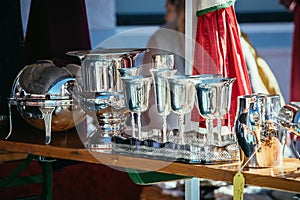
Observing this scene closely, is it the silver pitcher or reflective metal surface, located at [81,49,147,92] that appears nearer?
the silver pitcher

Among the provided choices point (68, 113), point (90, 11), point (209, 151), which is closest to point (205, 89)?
point (209, 151)

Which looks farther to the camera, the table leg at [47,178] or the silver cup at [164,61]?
the table leg at [47,178]

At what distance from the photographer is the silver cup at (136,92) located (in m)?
2.00

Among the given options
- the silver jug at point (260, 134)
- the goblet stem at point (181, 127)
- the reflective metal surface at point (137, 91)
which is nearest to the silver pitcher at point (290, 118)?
the silver jug at point (260, 134)

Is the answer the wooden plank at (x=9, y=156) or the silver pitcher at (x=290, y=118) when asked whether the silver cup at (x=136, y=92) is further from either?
the wooden plank at (x=9, y=156)

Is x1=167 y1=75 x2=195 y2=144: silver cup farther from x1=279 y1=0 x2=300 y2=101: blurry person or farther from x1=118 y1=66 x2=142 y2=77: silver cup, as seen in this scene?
x1=279 y1=0 x2=300 y2=101: blurry person

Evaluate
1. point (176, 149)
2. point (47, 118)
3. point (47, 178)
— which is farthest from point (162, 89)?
point (47, 178)

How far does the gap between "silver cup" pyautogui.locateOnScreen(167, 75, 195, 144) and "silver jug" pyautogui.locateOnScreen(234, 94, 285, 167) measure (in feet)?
0.56

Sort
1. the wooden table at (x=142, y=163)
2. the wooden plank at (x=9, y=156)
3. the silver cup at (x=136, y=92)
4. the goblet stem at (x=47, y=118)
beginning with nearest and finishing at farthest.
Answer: the wooden table at (x=142, y=163) < the silver cup at (x=136, y=92) < the goblet stem at (x=47, y=118) < the wooden plank at (x=9, y=156)

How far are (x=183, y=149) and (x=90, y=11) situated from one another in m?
1.82

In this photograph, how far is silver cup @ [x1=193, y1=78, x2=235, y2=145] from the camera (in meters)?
1.87

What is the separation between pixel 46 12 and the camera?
2.65 m

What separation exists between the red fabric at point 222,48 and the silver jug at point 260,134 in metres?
0.28

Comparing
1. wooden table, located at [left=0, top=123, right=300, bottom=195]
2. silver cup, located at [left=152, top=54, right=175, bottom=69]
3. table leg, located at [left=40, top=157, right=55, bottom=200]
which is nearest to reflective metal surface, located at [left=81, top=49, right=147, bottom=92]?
silver cup, located at [left=152, top=54, right=175, bottom=69]
